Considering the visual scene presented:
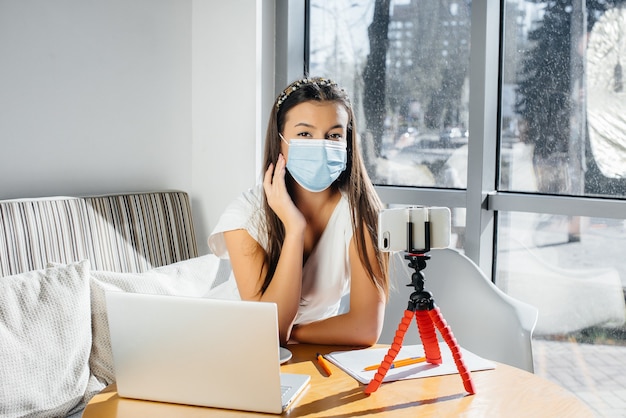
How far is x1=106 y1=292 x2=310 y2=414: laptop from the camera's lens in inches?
47.0

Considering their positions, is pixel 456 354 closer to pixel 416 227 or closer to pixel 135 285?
pixel 416 227

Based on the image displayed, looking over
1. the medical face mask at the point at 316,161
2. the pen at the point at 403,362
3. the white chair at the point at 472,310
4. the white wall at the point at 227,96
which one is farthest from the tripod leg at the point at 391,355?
the white wall at the point at 227,96

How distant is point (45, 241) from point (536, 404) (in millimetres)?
1604

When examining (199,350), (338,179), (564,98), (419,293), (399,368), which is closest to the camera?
(199,350)

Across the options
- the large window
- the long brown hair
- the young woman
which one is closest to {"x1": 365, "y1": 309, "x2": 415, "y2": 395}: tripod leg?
the young woman

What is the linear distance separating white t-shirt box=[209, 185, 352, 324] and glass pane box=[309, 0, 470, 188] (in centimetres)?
99

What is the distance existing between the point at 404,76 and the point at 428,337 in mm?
1781

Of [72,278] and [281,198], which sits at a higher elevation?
[281,198]

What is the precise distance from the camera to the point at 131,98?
268 centimetres

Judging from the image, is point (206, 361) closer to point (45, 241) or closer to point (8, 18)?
point (45, 241)

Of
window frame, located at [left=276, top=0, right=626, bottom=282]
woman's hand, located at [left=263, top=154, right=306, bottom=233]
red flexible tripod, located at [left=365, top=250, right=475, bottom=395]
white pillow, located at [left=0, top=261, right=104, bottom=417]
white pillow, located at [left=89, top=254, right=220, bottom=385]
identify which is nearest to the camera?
red flexible tripod, located at [left=365, top=250, right=475, bottom=395]

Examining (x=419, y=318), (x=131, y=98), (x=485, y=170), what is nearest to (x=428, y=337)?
(x=419, y=318)

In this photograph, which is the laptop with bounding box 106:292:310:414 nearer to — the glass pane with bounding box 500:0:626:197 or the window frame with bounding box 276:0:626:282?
the window frame with bounding box 276:0:626:282

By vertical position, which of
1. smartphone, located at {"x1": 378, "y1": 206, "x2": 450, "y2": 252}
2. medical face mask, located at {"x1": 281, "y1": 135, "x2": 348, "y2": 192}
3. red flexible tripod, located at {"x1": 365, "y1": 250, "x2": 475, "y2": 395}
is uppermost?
medical face mask, located at {"x1": 281, "y1": 135, "x2": 348, "y2": 192}
